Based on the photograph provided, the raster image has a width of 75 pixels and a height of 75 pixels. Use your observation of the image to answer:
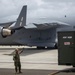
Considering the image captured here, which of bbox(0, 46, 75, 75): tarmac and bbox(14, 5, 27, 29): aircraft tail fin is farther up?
bbox(14, 5, 27, 29): aircraft tail fin

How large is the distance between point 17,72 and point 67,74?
325 centimetres

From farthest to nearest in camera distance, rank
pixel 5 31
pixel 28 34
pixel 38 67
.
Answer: pixel 28 34
pixel 5 31
pixel 38 67

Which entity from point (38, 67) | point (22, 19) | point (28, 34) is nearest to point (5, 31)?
point (22, 19)

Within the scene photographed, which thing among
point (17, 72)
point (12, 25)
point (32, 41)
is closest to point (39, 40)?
point (32, 41)

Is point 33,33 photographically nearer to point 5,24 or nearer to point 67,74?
point 5,24

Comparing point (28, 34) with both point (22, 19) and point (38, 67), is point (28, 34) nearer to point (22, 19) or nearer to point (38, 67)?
point (22, 19)

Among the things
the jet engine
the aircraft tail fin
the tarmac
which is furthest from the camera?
the jet engine

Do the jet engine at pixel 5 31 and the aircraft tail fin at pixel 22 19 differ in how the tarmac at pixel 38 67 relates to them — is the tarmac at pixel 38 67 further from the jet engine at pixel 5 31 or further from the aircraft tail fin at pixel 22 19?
the jet engine at pixel 5 31

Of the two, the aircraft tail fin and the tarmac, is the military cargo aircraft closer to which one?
the aircraft tail fin

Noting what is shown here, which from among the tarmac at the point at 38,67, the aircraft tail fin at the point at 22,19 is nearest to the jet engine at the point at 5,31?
the aircraft tail fin at the point at 22,19

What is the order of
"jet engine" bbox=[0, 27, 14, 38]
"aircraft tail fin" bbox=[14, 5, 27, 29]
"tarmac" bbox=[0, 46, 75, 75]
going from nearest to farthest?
1. "tarmac" bbox=[0, 46, 75, 75]
2. "aircraft tail fin" bbox=[14, 5, 27, 29]
3. "jet engine" bbox=[0, 27, 14, 38]

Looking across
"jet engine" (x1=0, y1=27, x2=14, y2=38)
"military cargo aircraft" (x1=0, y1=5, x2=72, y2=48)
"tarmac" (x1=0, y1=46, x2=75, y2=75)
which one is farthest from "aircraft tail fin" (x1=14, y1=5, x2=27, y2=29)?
"tarmac" (x1=0, y1=46, x2=75, y2=75)

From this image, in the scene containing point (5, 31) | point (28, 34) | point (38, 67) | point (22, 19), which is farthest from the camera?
point (28, 34)

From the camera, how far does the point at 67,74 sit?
16047 millimetres
